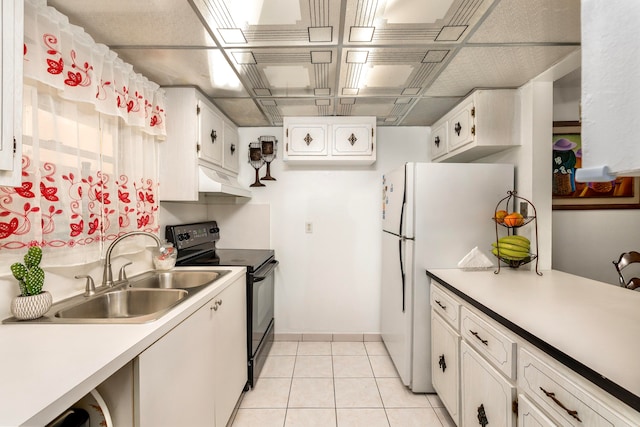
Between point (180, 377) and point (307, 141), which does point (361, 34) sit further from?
point (180, 377)

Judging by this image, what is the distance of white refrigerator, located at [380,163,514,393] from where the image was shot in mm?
2176

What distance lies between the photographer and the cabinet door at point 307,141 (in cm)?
287

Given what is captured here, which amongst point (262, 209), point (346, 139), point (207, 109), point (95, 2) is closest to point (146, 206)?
point (207, 109)

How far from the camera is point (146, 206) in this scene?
195 cm

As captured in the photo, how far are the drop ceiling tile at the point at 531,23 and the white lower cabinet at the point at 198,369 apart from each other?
75.2 inches

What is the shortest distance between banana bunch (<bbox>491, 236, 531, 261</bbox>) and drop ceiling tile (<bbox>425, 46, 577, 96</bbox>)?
1.04 m

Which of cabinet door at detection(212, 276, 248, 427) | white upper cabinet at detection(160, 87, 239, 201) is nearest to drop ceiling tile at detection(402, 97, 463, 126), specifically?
white upper cabinet at detection(160, 87, 239, 201)

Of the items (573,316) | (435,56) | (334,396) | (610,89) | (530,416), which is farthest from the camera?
(334,396)

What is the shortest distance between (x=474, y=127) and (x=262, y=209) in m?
2.04

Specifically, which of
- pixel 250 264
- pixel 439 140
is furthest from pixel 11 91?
pixel 439 140

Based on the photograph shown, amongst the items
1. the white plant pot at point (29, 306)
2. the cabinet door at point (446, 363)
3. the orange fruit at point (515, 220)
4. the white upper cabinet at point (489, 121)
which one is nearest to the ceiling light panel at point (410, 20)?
the white upper cabinet at point (489, 121)

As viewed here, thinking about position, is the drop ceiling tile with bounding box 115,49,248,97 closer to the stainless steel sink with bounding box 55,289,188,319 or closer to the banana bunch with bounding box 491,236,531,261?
the stainless steel sink with bounding box 55,289,188,319

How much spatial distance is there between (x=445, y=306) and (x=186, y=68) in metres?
2.16

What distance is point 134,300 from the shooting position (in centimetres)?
163
